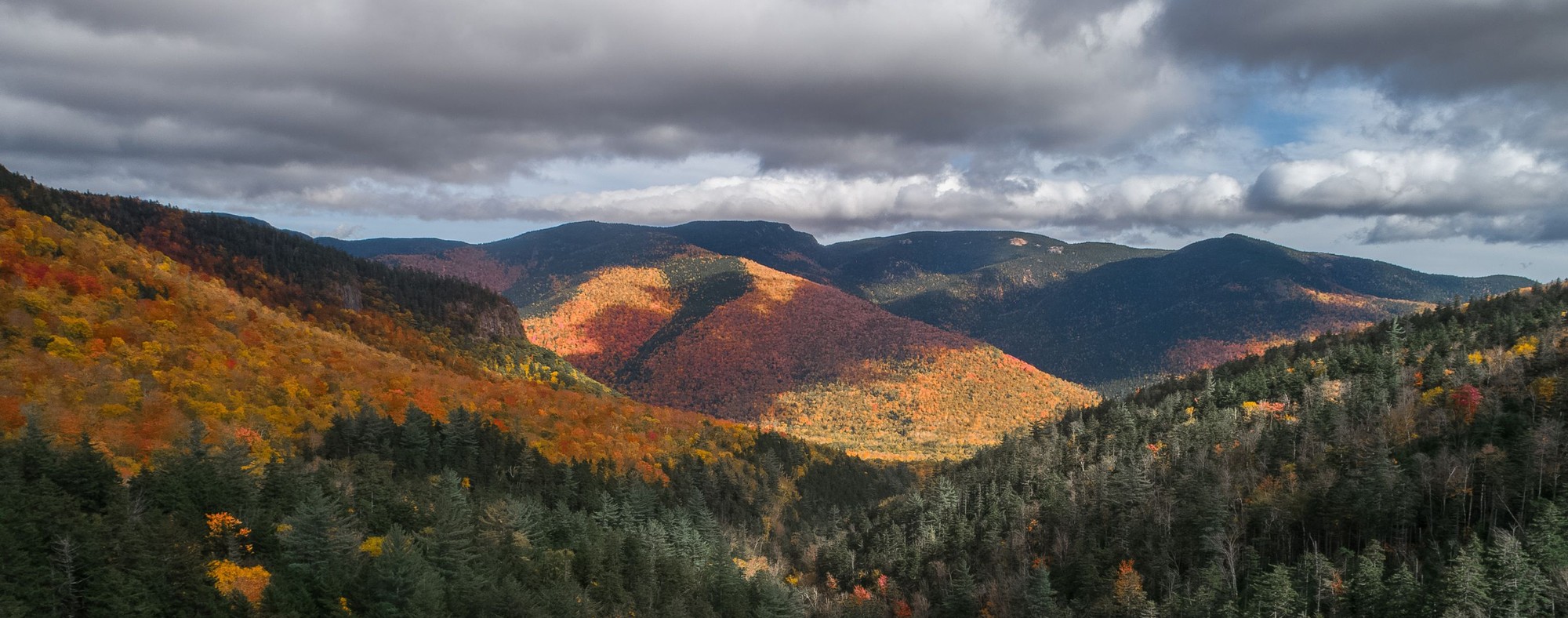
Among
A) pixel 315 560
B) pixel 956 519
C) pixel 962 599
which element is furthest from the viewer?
pixel 956 519

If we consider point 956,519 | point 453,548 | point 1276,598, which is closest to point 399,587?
point 453,548

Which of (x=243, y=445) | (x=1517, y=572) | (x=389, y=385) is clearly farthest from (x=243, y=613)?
(x=1517, y=572)

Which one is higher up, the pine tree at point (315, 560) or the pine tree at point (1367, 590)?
the pine tree at point (315, 560)

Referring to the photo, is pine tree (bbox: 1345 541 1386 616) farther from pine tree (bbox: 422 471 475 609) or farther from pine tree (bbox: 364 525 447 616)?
pine tree (bbox: 364 525 447 616)

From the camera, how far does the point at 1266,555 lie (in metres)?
109

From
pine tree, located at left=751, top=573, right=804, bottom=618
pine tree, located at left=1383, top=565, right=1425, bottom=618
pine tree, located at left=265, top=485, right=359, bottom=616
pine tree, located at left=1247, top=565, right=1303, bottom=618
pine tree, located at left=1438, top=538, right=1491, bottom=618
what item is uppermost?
pine tree, located at left=265, top=485, right=359, bottom=616

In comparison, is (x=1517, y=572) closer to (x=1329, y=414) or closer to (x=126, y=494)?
(x=1329, y=414)

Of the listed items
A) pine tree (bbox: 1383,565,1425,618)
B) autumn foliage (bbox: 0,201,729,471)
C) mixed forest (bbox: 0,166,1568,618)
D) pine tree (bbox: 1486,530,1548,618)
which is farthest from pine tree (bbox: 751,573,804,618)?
pine tree (bbox: 1486,530,1548,618)

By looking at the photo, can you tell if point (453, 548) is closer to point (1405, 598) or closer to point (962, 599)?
point (962, 599)

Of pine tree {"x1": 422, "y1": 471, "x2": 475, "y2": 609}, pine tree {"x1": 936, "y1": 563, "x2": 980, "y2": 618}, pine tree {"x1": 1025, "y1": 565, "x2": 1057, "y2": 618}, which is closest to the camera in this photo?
pine tree {"x1": 422, "y1": 471, "x2": 475, "y2": 609}

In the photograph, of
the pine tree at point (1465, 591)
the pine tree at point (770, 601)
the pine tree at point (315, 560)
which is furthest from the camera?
the pine tree at point (770, 601)

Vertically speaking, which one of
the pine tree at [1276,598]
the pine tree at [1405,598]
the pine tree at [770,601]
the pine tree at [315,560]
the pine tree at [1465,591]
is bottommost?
the pine tree at [770,601]

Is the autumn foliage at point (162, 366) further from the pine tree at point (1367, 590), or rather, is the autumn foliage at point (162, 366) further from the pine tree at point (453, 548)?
the pine tree at point (1367, 590)

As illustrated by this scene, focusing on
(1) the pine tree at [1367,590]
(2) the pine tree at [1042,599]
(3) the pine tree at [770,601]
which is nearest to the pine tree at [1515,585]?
(1) the pine tree at [1367,590]
